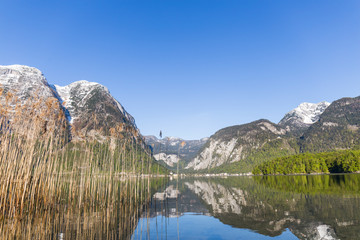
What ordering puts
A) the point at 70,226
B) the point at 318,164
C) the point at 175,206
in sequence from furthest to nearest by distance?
the point at 318,164
the point at 175,206
the point at 70,226

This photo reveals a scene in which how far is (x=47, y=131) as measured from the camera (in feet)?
107

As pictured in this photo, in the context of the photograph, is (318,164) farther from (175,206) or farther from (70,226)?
(70,226)

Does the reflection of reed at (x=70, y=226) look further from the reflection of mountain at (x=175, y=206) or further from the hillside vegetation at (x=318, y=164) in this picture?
the hillside vegetation at (x=318, y=164)

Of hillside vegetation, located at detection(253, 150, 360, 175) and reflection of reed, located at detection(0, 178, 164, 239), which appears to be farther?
hillside vegetation, located at detection(253, 150, 360, 175)

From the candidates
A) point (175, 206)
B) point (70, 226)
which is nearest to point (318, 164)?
point (175, 206)

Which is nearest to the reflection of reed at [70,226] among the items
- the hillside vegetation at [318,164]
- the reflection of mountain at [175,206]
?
the reflection of mountain at [175,206]

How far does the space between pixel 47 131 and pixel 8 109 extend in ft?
18.6

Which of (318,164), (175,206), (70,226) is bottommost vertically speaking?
(175,206)

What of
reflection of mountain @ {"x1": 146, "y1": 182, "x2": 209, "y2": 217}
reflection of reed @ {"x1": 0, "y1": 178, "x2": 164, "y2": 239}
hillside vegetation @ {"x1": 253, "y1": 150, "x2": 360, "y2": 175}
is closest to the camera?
reflection of reed @ {"x1": 0, "y1": 178, "x2": 164, "y2": 239}

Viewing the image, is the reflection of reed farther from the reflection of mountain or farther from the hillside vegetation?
the hillside vegetation

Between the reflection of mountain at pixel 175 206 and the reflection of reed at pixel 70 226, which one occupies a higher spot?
the reflection of reed at pixel 70 226

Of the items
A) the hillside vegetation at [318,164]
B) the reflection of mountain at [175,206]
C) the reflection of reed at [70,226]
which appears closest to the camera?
the reflection of reed at [70,226]

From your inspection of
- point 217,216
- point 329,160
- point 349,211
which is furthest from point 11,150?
point 329,160

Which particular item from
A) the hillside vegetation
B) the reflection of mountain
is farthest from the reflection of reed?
the hillside vegetation
